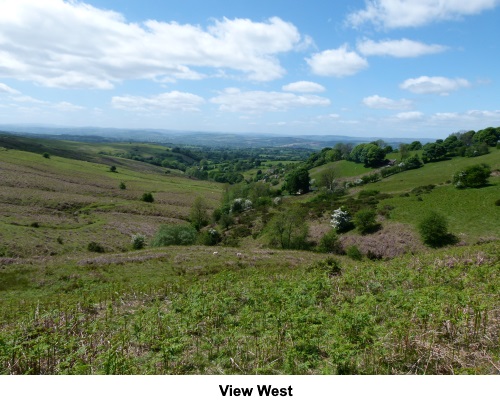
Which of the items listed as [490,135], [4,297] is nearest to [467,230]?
[4,297]

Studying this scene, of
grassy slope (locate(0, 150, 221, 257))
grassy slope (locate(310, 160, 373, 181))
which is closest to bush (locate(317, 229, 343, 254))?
grassy slope (locate(0, 150, 221, 257))

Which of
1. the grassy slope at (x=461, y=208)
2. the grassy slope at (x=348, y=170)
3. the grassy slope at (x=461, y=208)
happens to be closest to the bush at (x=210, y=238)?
the grassy slope at (x=461, y=208)

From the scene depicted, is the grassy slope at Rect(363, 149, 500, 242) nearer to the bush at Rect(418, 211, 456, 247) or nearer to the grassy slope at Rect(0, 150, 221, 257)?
the bush at Rect(418, 211, 456, 247)

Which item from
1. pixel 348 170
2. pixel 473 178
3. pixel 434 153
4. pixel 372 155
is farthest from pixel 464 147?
pixel 473 178

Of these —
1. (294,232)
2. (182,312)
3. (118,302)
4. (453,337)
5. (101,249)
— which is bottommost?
(101,249)

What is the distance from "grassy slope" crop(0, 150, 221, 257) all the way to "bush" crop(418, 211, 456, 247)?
43.4 m

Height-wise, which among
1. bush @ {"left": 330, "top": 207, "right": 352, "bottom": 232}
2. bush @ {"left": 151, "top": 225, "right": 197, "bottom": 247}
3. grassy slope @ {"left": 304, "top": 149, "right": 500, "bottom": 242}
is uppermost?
grassy slope @ {"left": 304, "top": 149, "right": 500, "bottom": 242}

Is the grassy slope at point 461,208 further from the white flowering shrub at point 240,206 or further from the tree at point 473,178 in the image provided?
the white flowering shrub at point 240,206

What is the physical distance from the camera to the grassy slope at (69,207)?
1764 inches

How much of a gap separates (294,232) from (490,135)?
114796 millimetres

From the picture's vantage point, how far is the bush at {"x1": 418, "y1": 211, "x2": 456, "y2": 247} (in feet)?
126

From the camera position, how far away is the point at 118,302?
12.8m
